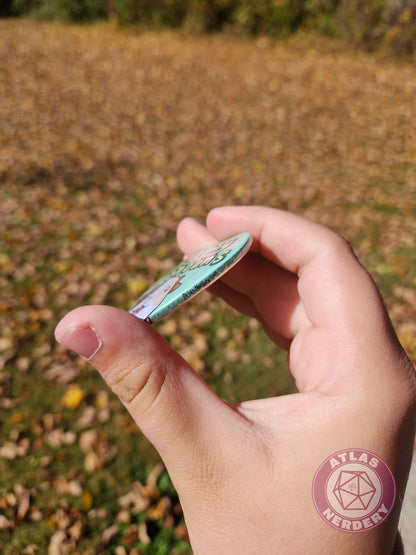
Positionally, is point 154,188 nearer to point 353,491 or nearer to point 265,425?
point 265,425

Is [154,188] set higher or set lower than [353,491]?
lower

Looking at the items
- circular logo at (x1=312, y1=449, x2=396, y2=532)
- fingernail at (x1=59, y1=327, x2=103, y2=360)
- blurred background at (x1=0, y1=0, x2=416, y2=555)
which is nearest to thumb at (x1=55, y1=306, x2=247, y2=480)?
fingernail at (x1=59, y1=327, x2=103, y2=360)

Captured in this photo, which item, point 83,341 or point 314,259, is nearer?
point 83,341

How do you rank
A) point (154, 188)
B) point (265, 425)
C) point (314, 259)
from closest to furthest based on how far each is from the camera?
point (265, 425)
point (314, 259)
point (154, 188)

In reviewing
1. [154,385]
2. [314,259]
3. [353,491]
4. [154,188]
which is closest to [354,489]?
[353,491]

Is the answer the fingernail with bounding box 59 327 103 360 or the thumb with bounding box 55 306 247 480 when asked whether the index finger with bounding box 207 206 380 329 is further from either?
the fingernail with bounding box 59 327 103 360

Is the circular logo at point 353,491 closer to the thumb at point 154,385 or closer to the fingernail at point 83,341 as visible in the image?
the thumb at point 154,385
